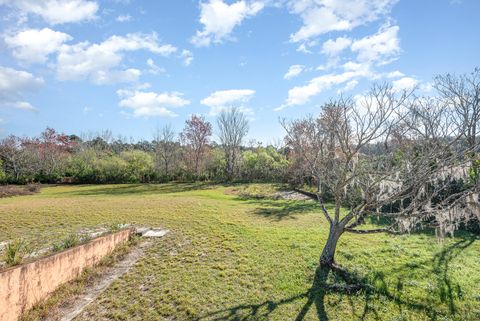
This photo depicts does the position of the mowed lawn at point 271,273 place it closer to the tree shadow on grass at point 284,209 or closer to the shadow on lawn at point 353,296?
the shadow on lawn at point 353,296

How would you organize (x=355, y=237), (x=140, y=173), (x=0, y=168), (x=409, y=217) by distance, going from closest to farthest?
(x=409, y=217), (x=355, y=237), (x=0, y=168), (x=140, y=173)

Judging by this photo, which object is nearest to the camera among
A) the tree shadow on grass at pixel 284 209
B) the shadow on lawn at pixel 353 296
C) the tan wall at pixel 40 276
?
the tan wall at pixel 40 276

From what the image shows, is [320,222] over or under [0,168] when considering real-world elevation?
under

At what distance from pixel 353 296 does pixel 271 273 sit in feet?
6.11

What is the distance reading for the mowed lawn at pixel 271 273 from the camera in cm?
489

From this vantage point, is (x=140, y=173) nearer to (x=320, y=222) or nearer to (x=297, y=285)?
(x=320, y=222)

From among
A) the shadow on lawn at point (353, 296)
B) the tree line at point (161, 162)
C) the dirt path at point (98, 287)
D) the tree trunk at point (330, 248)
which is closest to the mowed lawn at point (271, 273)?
the shadow on lawn at point (353, 296)

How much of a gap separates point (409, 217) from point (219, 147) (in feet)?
99.8

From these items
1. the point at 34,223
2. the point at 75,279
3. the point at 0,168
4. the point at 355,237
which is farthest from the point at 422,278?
the point at 0,168

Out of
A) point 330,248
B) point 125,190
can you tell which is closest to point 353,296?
point 330,248

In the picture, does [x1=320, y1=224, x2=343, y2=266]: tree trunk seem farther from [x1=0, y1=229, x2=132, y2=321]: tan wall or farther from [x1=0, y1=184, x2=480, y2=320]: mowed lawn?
[x1=0, y1=229, x2=132, y2=321]: tan wall

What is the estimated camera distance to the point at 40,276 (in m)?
5.01

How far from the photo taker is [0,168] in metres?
28.2

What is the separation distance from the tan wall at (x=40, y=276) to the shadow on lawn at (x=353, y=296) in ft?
10.3
